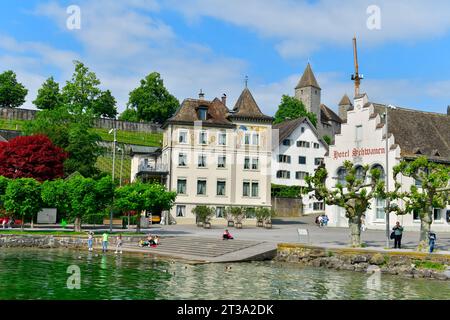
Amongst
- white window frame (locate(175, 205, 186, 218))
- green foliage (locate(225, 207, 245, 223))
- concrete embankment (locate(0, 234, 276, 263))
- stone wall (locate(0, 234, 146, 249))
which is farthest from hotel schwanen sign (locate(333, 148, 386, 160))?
stone wall (locate(0, 234, 146, 249))

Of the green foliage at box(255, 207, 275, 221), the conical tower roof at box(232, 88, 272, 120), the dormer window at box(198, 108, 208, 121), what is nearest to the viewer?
the green foliage at box(255, 207, 275, 221)

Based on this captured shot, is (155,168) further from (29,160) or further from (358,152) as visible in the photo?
(358,152)

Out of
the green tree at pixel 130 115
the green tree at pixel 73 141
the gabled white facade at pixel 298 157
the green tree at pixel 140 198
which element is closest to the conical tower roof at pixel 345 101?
the green tree at pixel 130 115

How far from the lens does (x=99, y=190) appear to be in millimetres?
47625

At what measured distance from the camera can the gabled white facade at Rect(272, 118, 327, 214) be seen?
84625mm

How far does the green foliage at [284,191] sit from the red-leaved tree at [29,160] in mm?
31897

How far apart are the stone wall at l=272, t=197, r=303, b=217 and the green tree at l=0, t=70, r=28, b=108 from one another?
7508cm

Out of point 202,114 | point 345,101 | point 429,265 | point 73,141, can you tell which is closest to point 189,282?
point 429,265

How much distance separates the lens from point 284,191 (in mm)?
80438

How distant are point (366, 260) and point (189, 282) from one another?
42.5 ft

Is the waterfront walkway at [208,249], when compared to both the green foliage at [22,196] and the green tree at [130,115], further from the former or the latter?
the green tree at [130,115]

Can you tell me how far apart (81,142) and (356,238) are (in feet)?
150

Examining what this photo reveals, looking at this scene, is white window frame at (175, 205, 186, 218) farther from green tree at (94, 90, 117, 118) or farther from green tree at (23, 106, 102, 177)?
green tree at (94, 90, 117, 118)
